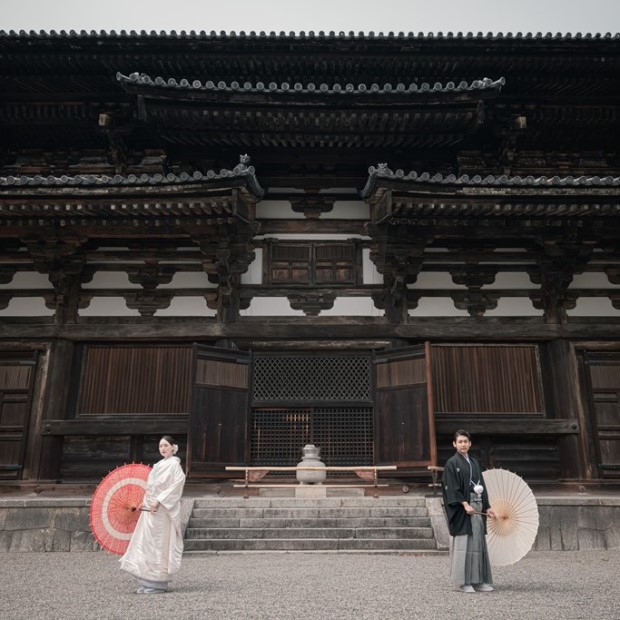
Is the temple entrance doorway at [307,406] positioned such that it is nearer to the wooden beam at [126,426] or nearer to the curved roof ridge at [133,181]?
the wooden beam at [126,426]

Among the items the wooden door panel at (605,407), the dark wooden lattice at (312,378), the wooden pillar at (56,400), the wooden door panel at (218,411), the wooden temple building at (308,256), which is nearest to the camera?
the wooden door panel at (218,411)

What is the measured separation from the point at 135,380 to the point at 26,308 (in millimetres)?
2592

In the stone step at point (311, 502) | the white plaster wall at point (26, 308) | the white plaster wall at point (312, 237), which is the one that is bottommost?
the stone step at point (311, 502)

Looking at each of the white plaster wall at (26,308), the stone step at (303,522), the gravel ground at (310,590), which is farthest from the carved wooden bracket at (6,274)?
the stone step at (303,522)

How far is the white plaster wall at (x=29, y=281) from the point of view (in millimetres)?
11219

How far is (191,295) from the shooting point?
1121 cm

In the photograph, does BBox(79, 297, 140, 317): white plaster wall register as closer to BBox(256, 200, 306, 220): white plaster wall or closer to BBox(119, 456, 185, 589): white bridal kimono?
BBox(256, 200, 306, 220): white plaster wall

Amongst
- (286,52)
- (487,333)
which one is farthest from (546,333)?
(286,52)

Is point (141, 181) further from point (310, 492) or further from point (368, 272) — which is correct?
point (310, 492)

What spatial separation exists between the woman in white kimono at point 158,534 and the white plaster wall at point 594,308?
28.0 ft

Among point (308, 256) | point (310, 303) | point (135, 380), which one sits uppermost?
point (308, 256)

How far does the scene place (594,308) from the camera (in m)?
11.2

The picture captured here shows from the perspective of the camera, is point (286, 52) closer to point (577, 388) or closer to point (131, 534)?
point (577, 388)

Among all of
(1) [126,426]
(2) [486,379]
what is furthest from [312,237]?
(1) [126,426]
